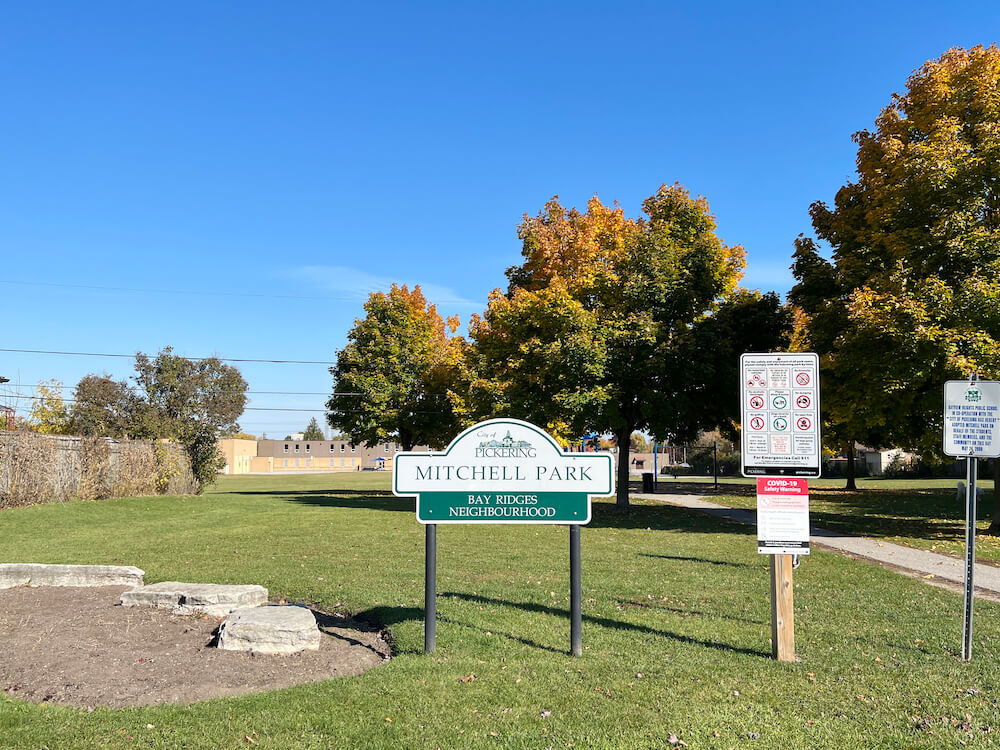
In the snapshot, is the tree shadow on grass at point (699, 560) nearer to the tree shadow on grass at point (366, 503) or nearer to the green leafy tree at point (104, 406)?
the tree shadow on grass at point (366, 503)

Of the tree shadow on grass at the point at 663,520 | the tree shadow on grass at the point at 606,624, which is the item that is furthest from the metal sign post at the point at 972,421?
the tree shadow on grass at the point at 663,520

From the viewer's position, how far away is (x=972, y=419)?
6.39m

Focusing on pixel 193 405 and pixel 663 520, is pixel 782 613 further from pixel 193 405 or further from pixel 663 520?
pixel 193 405

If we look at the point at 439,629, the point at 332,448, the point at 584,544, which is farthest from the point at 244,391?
the point at 332,448

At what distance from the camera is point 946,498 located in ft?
97.9

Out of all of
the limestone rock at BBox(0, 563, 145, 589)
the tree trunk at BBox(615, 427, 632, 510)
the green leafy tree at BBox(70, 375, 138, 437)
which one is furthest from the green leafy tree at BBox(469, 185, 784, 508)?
the green leafy tree at BBox(70, 375, 138, 437)

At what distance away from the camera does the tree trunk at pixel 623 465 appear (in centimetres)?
2392

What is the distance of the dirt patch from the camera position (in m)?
5.29

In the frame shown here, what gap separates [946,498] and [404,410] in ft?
73.3

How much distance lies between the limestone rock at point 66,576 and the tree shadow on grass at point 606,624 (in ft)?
13.2

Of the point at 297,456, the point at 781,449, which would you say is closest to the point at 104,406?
the point at 781,449

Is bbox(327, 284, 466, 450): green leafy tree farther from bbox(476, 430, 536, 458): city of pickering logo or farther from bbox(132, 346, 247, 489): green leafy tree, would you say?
bbox(476, 430, 536, 458): city of pickering logo

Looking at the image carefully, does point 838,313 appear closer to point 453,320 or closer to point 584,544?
point 584,544

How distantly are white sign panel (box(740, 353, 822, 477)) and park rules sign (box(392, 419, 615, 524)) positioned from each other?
1.17 m
